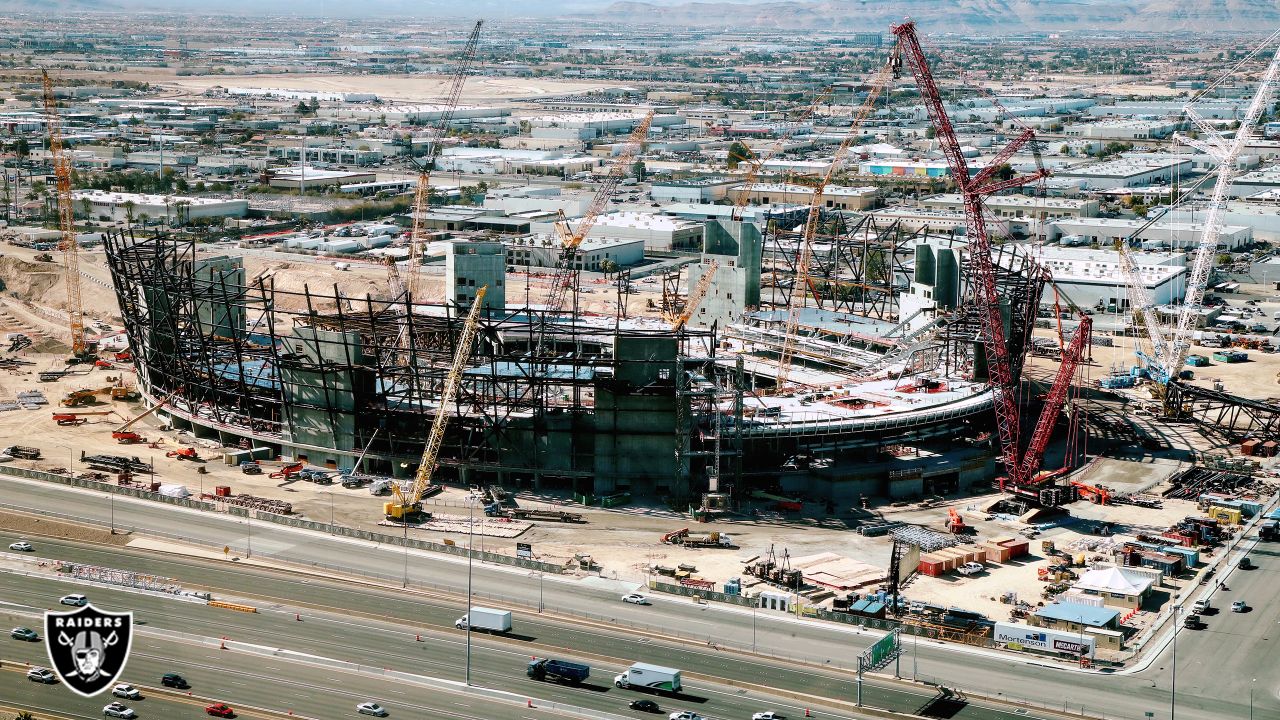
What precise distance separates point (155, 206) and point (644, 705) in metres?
124

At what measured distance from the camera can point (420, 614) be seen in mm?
63094

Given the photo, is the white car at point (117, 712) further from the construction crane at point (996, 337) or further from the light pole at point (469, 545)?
the construction crane at point (996, 337)

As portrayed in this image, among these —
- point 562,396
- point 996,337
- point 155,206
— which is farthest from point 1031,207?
point 562,396

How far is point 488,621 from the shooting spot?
61.3 meters

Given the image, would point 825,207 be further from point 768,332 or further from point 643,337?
point 643,337

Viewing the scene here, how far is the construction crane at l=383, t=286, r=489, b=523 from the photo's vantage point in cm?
7588

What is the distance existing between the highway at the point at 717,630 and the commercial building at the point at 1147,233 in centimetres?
8727

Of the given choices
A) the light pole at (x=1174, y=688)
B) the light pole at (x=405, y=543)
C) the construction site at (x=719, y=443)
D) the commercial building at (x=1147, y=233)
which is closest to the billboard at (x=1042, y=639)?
the construction site at (x=719, y=443)

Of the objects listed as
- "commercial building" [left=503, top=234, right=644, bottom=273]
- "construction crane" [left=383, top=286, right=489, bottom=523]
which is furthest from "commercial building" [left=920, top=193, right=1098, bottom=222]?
"construction crane" [left=383, top=286, right=489, bottom=523]

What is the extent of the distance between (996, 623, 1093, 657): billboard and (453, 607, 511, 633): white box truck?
17.8 meters

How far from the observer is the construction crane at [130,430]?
8956 centimetres

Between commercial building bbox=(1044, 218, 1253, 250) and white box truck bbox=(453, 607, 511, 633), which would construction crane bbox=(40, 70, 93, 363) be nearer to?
white box truck bbox=(453, 607, 511, 633)

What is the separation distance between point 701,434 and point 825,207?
4011 inches

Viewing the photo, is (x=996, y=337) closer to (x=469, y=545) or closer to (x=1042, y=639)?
(x=1042, y=639)
